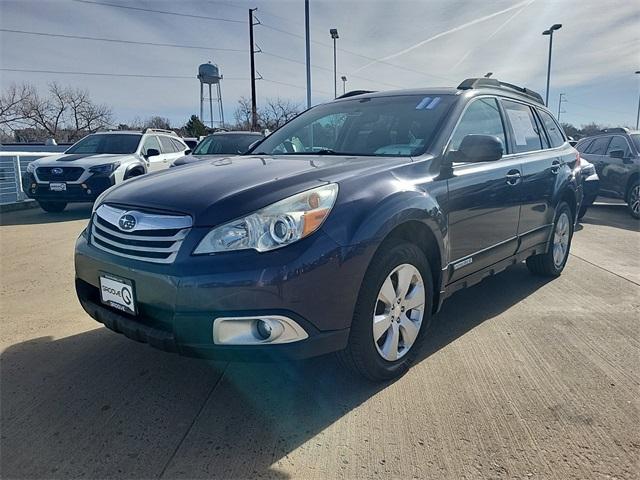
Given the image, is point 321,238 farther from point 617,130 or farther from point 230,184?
point 617,130

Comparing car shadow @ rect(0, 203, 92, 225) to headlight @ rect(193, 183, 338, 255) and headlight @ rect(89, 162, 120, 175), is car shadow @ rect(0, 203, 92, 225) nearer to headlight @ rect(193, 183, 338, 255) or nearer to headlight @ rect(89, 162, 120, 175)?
headlight @ rect(89, 162, 120, 175)


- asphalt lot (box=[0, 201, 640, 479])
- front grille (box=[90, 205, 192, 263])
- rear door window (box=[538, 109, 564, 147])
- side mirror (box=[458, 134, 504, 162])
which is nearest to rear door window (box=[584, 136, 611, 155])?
→ rear door window (box=[538, 109, 564, 147])

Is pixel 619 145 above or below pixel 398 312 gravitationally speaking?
above

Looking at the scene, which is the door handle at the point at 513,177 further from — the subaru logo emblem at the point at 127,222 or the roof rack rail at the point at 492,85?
the subaru logo emblem at the point at 127,222

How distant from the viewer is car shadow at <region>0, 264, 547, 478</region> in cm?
210

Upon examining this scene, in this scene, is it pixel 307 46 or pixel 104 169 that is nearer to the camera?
pixel 104 169

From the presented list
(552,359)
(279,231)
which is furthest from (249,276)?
(552,359)

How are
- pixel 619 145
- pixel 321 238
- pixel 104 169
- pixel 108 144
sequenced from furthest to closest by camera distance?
pixel 619 145
pixel 108 144
pixel 104 169
pixel 321 238

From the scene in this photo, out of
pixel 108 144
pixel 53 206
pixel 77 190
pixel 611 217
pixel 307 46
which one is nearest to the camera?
pixel 77 190

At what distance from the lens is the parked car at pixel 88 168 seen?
852 cm

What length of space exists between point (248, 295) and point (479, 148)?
1.84m

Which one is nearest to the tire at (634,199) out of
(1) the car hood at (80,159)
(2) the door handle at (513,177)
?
(2) the door handle at (513,177)

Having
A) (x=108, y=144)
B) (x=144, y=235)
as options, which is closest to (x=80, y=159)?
(x=108, y=144)

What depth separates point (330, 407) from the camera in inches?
100
